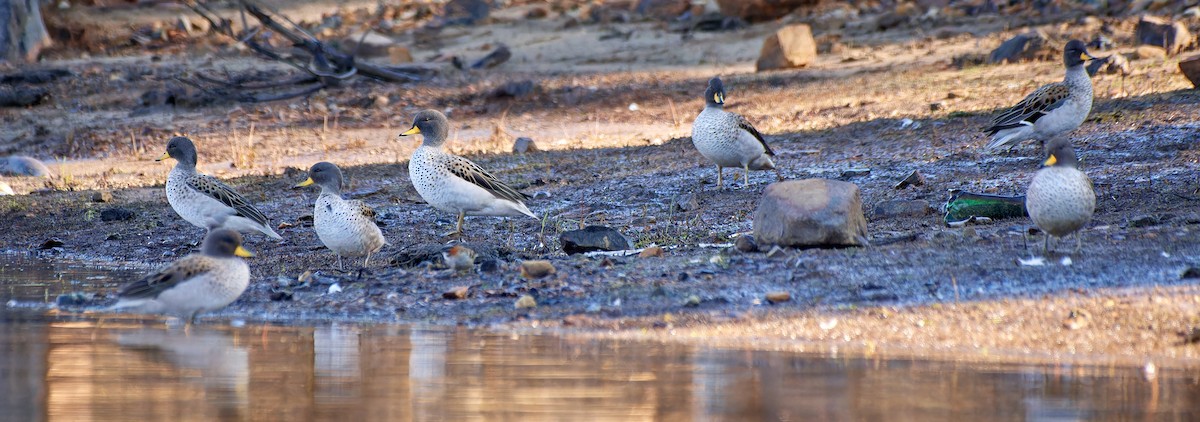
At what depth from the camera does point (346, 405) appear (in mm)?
5082

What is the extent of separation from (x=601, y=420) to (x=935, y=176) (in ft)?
22.6

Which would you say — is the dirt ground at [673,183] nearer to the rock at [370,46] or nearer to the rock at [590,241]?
the rock at [590,241]

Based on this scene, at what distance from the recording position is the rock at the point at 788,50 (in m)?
19.1

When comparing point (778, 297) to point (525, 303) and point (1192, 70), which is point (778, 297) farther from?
point (1192, 70)

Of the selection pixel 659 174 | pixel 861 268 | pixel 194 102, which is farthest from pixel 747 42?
pixel 861 268

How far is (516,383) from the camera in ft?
17.6

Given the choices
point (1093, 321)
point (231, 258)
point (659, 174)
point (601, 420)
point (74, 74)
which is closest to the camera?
point (601, 420)

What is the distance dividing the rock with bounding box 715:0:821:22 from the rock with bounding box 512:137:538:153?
30.9 feet

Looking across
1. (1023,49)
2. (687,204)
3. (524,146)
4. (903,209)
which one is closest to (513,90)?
(524,146)

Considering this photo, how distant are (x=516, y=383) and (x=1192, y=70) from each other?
10.3 metres

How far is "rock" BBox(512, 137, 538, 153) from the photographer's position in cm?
1421

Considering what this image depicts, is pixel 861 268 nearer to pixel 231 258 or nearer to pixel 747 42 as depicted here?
pixel 231 258

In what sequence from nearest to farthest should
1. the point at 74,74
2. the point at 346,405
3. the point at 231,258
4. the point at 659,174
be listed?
the point at 346,405 < the point at 231,258 < the point at 659,174 < the point at 74,74

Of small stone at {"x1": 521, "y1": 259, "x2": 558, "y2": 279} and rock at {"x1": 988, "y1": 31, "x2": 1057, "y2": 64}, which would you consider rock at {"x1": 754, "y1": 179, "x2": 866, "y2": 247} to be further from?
rock at {"x1": 988, "y1": 31, "x2": 1057, "y2": 64}
